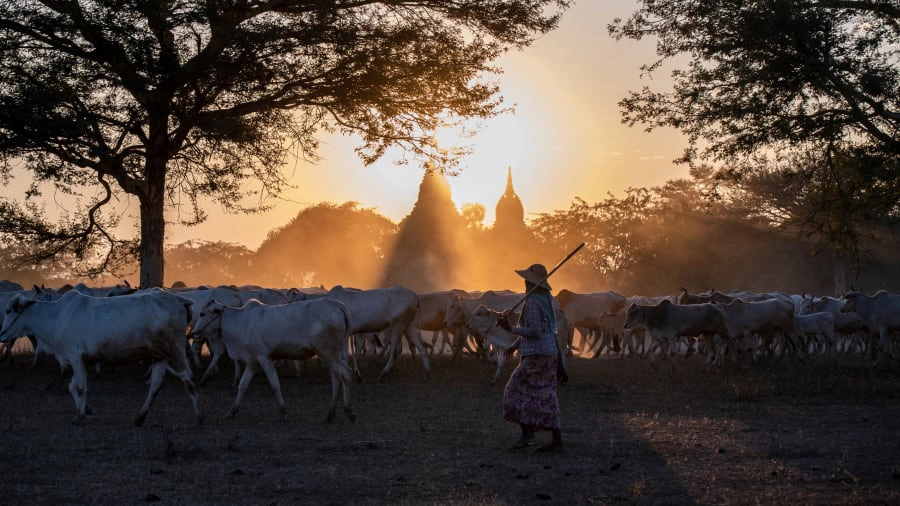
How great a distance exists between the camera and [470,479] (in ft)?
31.2

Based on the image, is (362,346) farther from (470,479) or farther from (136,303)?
(470,479)

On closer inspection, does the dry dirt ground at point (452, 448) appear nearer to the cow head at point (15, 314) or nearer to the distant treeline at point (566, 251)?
the cow head at point (15, 314)

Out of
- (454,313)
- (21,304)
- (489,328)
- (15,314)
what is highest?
(454,313)

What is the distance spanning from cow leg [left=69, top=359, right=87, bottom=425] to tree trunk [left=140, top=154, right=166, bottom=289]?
33.0ft

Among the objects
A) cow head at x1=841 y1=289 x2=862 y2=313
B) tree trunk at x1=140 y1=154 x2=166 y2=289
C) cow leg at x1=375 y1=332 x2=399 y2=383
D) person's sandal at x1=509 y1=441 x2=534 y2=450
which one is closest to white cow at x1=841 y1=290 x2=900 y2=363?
cow head at x1=841 y1=289 x2=862 y2=313

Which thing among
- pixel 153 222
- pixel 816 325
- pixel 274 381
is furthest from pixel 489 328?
pixel 816 325

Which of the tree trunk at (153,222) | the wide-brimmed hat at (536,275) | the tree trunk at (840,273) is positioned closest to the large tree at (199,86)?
the tree trunk at (153,222)

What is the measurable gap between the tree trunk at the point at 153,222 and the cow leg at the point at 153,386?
1031cm

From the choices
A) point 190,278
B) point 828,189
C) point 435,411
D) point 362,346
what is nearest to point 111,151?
point 362,346

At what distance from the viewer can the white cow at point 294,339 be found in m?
13.4

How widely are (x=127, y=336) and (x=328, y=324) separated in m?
2.47

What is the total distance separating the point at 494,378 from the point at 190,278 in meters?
82.7

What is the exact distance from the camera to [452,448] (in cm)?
1129

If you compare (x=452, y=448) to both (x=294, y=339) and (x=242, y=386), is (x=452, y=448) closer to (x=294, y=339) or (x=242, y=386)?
(x=294, y=339)
